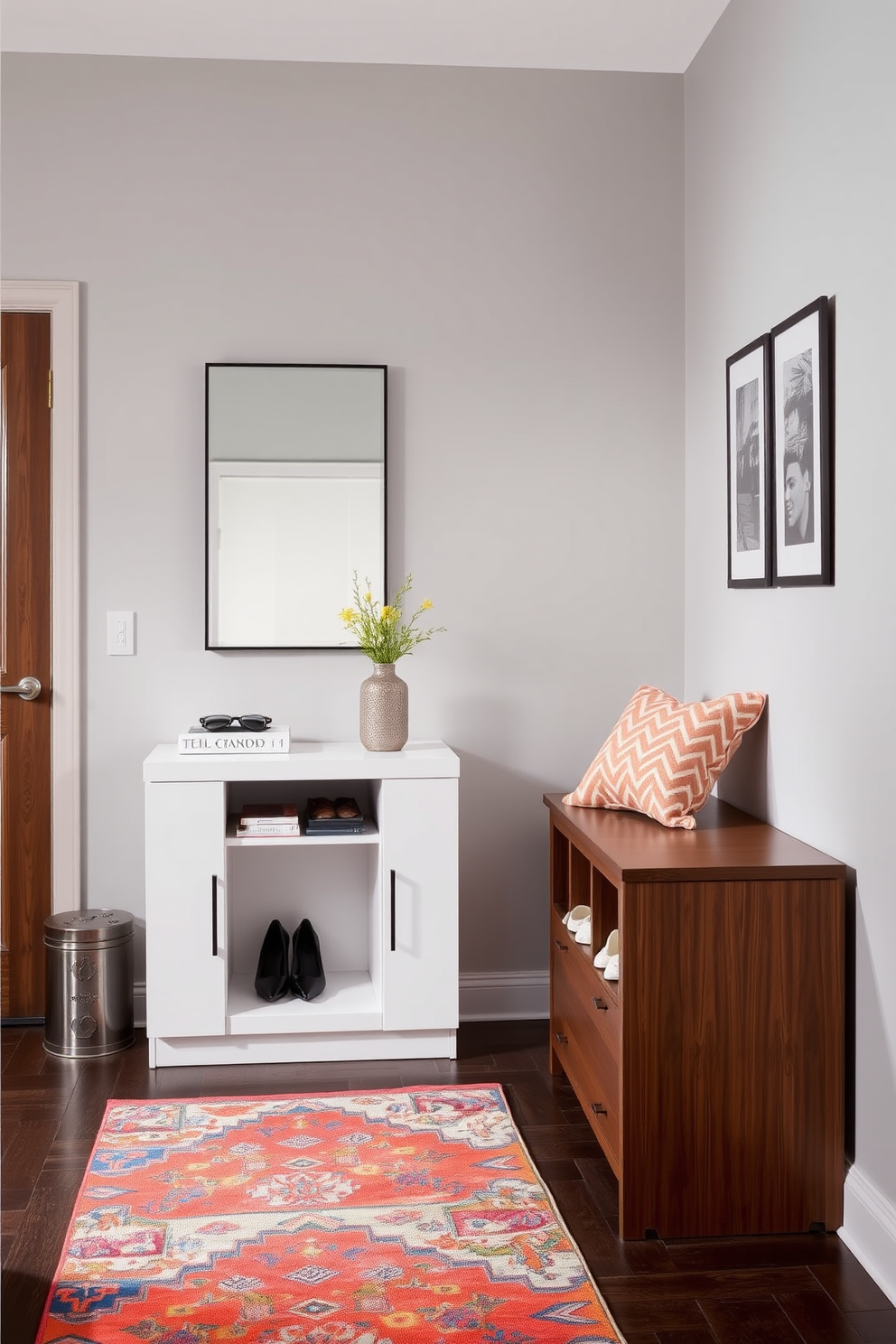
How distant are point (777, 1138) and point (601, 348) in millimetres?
2217

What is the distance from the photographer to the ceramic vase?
3201 millimetres

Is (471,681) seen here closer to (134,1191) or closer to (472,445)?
(472,445)

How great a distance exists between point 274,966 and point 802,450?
6.26 feet

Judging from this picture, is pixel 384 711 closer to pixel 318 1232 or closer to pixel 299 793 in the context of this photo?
pixel 299 793

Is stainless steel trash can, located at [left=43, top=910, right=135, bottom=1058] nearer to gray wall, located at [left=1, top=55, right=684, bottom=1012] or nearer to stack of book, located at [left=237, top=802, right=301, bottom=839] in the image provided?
gray wall, located at [left=1, top=55, right=684, bottom=1012]

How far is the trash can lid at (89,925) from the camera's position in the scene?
124 inches

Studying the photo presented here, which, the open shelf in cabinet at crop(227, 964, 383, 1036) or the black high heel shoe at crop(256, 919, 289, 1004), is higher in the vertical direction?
the black high heel shoe at crop(256, 919, 289, 1004)

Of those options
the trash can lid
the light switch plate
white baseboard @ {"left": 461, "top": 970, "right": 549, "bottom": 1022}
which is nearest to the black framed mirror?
the light switch plate

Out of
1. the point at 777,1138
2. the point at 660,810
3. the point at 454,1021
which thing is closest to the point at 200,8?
the point at 660,810

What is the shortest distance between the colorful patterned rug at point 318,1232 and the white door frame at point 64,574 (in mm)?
866

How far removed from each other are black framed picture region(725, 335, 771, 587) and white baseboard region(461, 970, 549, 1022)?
1.32 metres

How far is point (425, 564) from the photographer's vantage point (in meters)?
3.45

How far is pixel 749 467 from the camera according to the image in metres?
2.87

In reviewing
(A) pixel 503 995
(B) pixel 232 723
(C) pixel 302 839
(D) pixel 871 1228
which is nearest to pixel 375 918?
(C) pixel 302 839
